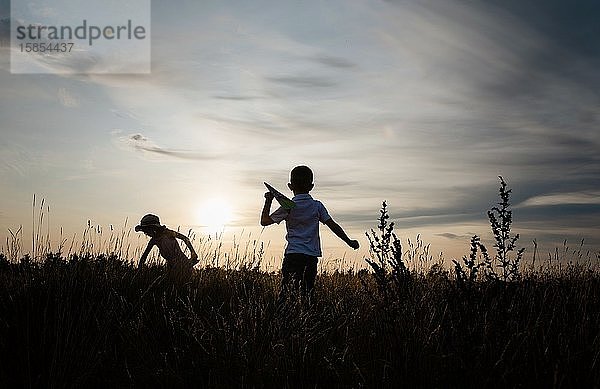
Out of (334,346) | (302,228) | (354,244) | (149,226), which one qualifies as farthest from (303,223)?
(149,226)

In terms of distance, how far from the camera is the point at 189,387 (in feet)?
13.0

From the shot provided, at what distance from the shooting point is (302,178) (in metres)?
6.62

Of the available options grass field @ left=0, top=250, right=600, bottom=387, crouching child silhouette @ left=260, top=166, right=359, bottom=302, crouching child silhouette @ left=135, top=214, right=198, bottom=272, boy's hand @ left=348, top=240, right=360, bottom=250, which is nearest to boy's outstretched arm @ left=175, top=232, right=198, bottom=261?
crouching child silhouette @ left=135, top=214, right=198, bottom=272

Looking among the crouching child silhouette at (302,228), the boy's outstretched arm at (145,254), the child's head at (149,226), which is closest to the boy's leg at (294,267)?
the crouching child silhouette at (302,228)

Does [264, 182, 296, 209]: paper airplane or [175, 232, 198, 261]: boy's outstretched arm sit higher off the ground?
[264, 182, 296, 209]: paper airplane

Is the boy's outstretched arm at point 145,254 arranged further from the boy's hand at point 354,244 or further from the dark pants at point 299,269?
the boy's hand at point 354,244

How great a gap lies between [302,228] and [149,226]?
3.86 metres

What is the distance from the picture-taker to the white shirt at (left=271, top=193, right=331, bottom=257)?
6422 mm

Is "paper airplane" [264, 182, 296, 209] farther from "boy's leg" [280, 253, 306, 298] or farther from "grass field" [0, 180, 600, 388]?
"grass field" [0, 180, 600, 388]

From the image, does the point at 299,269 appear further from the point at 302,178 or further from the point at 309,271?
the point at 302,178

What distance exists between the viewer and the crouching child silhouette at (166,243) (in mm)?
8844

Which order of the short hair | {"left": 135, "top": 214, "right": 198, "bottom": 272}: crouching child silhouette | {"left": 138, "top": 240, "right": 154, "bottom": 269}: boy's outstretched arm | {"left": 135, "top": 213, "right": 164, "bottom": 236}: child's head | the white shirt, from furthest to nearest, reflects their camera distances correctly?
{"left": 135, "top": 213, "right": 164, "bottom": 236}: child's head, {"left": 135, "top": 214, "right": 198, "bottom": 272}: crouching child silhouette, {"left": 138, "top": 240, "right": 154, "bottom": 269}: boy's outstretched arm, the short hair, the white shirt

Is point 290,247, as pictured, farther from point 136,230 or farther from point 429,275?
point 136,230

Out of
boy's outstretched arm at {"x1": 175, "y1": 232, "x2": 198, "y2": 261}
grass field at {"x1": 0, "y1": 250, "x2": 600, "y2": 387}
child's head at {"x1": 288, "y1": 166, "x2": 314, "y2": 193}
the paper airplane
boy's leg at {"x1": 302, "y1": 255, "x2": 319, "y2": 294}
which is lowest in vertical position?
grass field at {"x1": 0, "y1": 250, "x2": 600, "y2": 387}
